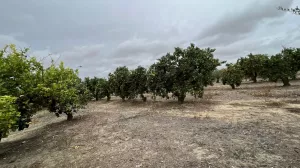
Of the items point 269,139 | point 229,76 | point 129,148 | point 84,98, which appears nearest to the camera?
point 269,139

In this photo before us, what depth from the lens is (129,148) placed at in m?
8.79

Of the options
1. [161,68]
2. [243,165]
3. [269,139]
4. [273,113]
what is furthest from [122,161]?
[161,68]

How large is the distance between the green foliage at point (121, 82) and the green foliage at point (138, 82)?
31.0 inches

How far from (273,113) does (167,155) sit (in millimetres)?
7482

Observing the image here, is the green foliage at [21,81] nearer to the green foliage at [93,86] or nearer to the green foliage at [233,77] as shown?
the green foliage at [93,86]

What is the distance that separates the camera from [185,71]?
707 inches

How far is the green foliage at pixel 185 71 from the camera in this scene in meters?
17.8

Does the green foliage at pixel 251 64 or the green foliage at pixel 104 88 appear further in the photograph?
the green foliage at pixel 251 64

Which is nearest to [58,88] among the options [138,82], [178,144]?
[178,144]

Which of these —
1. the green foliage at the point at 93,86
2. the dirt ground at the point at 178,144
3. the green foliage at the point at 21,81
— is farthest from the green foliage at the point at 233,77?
the green foliage at the point at 21,81

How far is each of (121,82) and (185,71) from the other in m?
9.90

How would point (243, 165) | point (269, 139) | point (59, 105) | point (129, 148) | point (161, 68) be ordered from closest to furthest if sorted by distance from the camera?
point (243, 165)
point (269, 139)
point (129, 148)
point (59, 105)
point (161, 68)

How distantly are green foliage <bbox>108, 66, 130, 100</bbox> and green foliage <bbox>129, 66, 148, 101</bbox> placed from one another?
79 cm

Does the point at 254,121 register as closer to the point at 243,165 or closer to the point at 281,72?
the point at 243,165
